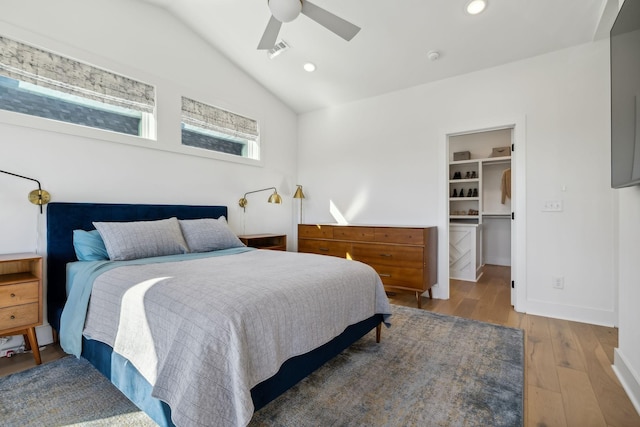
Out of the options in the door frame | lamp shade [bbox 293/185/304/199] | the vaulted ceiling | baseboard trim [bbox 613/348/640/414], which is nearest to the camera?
baseboard trim [bbox 613/348/640/414]

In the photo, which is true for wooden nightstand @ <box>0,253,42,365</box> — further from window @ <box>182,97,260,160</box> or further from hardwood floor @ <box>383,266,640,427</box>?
hardwood floor @ <box>383,266,640,427</box>

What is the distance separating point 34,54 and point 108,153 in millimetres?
886

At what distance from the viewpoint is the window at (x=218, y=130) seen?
11.7 feet

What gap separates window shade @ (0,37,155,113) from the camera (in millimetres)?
2357

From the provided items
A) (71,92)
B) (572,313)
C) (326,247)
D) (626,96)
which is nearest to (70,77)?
(71,92)

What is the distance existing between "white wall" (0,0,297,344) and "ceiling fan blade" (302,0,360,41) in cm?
189

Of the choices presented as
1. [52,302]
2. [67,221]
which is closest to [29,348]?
[52,302]

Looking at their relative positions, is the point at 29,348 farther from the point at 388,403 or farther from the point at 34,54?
the point at 388,403

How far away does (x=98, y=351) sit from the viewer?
1.77 metres

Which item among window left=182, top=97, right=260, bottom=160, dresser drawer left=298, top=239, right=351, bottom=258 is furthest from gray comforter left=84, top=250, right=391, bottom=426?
window left=182, top=97, right=260, bottom=160

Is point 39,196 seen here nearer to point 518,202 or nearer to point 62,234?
point 62,234

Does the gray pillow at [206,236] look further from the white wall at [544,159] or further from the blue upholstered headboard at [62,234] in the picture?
the white wall at [544,159]

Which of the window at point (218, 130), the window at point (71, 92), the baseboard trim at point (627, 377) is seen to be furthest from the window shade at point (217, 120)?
the baseboard trim at point (627, 377)

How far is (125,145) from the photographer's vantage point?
297 centimetres
